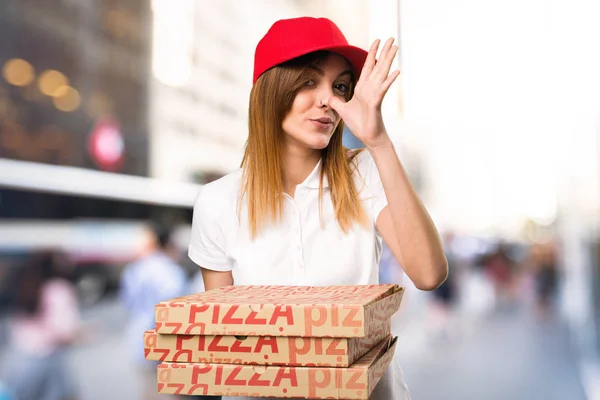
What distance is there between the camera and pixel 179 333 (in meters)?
0.95

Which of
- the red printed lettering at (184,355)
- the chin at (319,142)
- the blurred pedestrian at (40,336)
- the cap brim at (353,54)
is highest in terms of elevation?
the cap brim at (353,54)

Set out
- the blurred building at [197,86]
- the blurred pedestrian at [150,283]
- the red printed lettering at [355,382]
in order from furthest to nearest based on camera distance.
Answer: the blurred building at [197,86]
the blurred pedestrian at [150,283]
the red printed lettering at [355,382]

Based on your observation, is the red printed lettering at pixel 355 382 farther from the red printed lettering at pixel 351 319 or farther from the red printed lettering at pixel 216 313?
the red printed lettering at pixel 216 313

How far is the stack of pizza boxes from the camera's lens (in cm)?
89

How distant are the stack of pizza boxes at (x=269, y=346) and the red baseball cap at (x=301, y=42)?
479 millimetres

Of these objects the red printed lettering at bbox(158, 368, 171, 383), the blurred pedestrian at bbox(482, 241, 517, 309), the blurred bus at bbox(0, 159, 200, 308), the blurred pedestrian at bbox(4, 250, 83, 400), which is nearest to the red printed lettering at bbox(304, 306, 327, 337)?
the red printed lettering at bbox(158, 368, 171, 383)

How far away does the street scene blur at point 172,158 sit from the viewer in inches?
172

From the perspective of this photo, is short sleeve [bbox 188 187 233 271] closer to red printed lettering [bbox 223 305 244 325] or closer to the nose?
the nose

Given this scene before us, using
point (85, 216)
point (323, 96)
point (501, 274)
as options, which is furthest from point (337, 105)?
point (501, 274)

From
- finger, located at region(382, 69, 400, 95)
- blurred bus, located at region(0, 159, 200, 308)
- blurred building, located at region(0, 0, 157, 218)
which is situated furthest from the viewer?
blurred building, located at region(0, 0, 157, 218)

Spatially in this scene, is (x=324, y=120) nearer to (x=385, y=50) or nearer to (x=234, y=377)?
(x=385, y=50)

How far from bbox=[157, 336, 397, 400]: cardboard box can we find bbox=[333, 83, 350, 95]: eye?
0.55m

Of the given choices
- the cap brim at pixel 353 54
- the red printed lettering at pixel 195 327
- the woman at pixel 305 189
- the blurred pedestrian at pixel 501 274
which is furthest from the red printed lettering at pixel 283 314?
the blurred pedestrian at pixel 501 274

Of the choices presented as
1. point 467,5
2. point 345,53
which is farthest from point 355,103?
point 467,5
